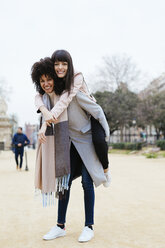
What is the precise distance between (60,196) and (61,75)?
1.15 m

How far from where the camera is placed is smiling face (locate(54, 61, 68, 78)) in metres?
3.03

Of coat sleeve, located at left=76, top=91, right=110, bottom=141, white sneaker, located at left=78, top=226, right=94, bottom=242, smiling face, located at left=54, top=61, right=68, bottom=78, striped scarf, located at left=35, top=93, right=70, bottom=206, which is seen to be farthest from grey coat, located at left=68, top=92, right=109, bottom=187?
white sneaker, located at left=78, top=226, right=94, bottom=242

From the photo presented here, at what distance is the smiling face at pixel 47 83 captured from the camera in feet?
10.1

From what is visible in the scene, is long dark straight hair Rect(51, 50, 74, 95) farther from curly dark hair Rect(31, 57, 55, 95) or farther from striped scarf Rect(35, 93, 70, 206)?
striped scarf Rect(35, 93, 70, 206)

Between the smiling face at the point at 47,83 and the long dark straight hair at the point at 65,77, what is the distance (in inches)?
1.6

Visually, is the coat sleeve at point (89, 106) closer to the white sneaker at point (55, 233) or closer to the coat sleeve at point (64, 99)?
the coat sleeve at point (64, 99)

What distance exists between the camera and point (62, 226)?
129 inches

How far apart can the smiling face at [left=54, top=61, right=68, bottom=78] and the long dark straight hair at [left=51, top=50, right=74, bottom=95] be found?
3 centimetres

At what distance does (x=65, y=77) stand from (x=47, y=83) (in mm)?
178

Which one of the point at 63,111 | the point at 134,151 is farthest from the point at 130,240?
the point at 134,151

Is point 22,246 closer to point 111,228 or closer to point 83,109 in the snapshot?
point 111,228

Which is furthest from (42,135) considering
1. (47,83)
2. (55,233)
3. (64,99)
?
(55,233)

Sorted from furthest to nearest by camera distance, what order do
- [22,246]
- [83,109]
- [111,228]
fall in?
[111,228], [83,109], [22,246]

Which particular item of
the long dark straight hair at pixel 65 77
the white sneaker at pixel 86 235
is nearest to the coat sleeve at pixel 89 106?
the long dark straight hair at pixel 65 77
